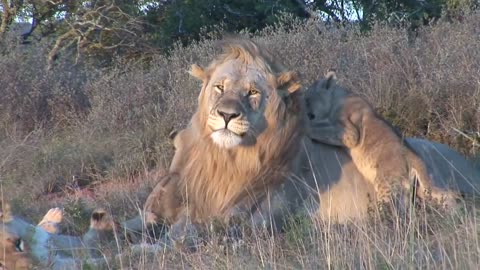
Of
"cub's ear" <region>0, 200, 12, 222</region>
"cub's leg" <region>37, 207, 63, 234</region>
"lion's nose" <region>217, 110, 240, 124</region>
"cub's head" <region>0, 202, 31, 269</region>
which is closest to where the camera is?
"cub's head" <region>0, 202, 31, 269</region>

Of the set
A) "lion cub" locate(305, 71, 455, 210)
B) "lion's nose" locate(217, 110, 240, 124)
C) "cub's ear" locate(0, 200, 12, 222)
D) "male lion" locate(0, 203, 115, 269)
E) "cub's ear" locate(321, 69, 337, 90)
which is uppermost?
"cub's ear" locate(321, 69, 337, 90)

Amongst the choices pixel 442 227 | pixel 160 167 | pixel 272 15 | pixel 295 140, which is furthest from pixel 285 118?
pixel 272 15

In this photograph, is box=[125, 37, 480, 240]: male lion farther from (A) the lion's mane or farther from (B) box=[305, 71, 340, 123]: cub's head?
(B) box=[305, 71, 340, 123]: cub's head

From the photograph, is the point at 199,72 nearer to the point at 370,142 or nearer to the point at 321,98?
the point at 321,98

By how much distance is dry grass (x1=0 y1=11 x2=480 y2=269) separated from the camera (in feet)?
19.7

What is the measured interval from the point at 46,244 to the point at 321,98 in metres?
2.35

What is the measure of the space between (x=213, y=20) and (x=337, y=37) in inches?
210

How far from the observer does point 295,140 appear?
6410 millimetres

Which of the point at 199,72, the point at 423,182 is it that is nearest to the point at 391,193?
the point at 423,182

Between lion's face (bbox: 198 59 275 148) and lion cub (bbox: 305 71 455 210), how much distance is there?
62 centimetres

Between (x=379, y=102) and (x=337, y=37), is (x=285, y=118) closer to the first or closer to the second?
(x=379, y=102)

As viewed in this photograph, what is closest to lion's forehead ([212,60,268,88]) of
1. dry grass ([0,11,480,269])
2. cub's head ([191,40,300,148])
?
cub's head ([191,40,300,148])

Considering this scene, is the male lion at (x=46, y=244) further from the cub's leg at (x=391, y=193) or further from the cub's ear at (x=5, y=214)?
the cub's leg at (x=391, y=193)

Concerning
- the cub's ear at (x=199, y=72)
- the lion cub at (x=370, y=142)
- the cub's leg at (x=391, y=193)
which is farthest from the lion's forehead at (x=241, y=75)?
the cub's leg at (x=391, y=193)
